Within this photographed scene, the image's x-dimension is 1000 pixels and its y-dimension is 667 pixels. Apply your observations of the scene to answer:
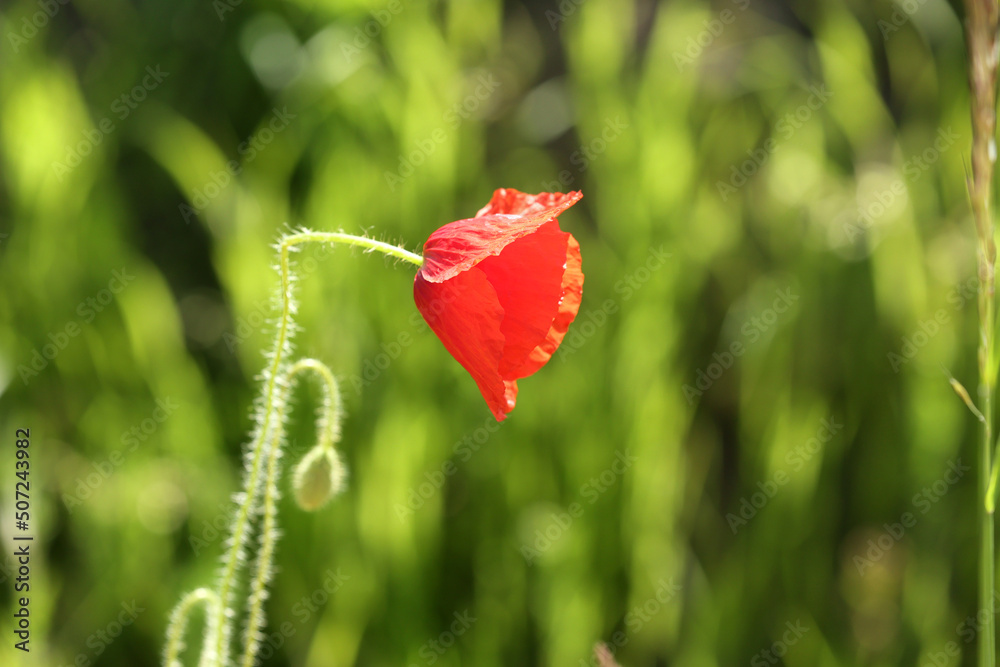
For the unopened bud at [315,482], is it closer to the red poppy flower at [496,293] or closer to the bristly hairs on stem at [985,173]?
the red poppy flower at [496,293]

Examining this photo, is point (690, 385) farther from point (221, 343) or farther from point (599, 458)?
point (221, 343)

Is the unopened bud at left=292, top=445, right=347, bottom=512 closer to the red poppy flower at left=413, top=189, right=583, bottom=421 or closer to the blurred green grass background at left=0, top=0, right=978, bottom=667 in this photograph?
the red poppy flower at left=413, top=189, right=583, bottom=421

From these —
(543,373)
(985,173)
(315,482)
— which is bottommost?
(543,373)

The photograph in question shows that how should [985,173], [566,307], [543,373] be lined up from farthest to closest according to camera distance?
[543,373] < [566,307] < [985,173]

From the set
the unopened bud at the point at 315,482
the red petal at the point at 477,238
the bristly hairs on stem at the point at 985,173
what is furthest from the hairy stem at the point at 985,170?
the unopened bud at the point at 315,482

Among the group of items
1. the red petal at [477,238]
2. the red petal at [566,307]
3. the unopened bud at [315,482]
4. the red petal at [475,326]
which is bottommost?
the unopened bud at [315,482]

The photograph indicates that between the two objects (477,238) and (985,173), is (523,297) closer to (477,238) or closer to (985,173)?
(477,238)

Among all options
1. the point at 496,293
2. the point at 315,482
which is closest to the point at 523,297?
the point at 496,293
